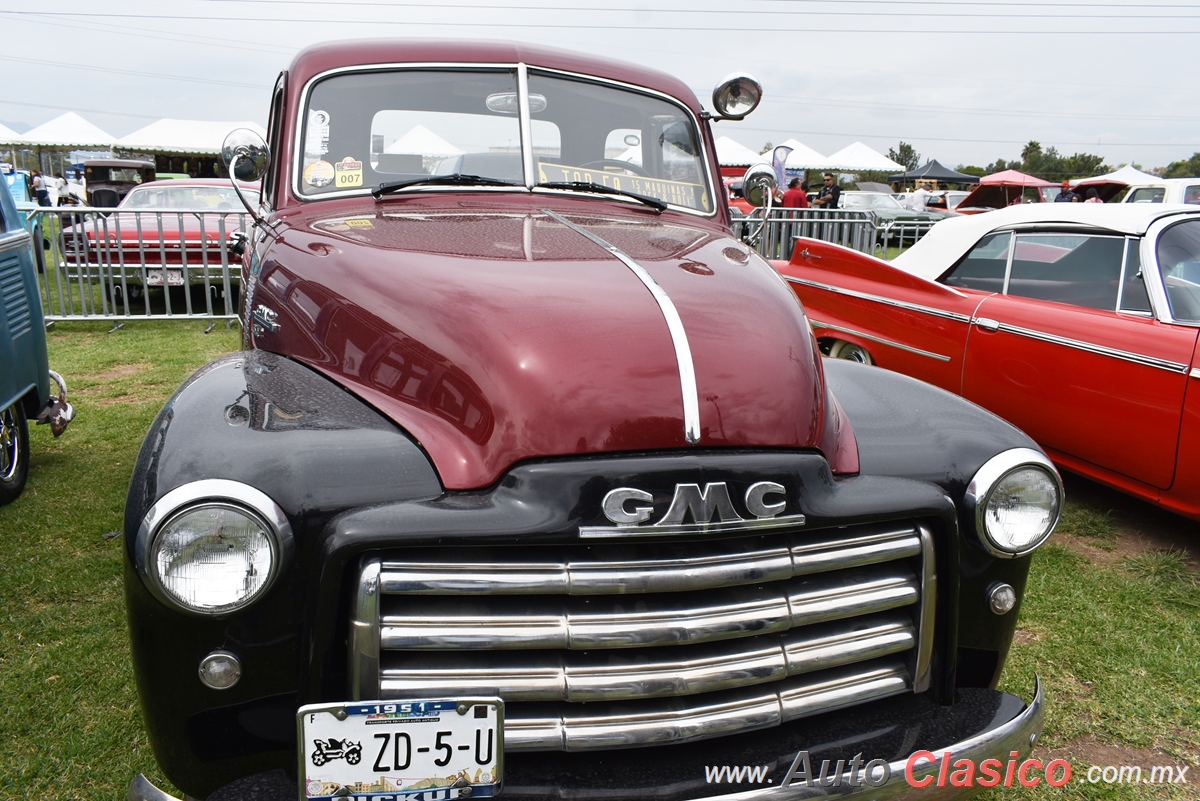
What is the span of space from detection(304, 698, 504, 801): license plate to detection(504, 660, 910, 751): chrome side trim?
0.07 metres

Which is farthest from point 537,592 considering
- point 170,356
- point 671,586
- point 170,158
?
point 170,158

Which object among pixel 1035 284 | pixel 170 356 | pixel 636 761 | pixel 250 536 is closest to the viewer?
pixel 250 536

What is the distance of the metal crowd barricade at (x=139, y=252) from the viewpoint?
8990 millimetres

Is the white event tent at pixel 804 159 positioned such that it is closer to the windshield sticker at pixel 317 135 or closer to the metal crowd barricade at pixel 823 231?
the metal crowd barricade at pixel 823 231

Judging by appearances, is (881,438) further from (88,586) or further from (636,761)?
(88,586)

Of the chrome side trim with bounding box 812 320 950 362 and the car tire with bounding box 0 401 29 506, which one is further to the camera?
the chrome side trim with bounding box 812 320 950 362

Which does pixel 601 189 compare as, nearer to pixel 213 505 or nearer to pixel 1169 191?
pixel 213 505

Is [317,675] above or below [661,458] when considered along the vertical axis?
below

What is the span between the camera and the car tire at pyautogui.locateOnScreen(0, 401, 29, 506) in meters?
4.16

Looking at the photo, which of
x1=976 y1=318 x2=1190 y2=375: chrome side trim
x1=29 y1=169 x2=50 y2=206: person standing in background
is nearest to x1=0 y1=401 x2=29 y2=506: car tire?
x1=976 y1=318 x2=1190 y2=375: chrome side trim

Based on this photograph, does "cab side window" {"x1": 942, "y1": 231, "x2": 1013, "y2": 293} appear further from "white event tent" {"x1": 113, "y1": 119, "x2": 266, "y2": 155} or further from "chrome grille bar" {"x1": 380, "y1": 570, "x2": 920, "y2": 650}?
"white event tent" {"x1": 113, "y1": 119, "x2": 266, "y2": 155}

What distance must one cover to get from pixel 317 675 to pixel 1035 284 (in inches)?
177

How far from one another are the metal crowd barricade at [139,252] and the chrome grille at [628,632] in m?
8.09

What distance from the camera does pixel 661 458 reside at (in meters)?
1.67
